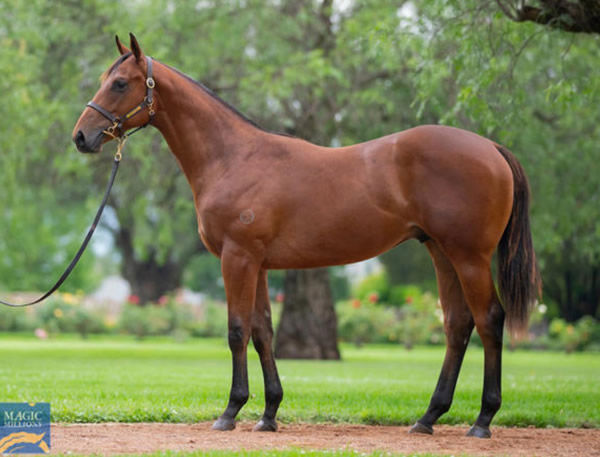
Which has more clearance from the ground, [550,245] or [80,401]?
[550,245]

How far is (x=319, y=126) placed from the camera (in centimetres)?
1650

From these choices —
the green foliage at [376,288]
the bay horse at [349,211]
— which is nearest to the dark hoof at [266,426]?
the bay horse at [349,211]

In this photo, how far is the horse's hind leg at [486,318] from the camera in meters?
6.16

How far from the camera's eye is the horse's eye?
20.7ft

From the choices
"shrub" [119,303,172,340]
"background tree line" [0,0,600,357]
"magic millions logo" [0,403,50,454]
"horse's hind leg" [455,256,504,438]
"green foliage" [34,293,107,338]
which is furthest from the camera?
"shrub" [119,303,172,340]

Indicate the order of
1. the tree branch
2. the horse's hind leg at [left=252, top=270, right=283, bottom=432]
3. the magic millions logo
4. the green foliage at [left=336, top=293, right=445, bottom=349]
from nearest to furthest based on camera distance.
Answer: the magic millions logo
the horse's hind leg at [left=252, top=270, right=283, bottom=432]
the tree branch
the green foliage at [left=336, top=293, right=445, bottom=349]

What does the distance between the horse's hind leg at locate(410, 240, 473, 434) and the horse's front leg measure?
4.85 feet

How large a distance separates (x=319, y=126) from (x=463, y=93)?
7.56 metres

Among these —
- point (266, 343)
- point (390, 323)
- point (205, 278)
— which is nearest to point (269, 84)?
point (266, 343)

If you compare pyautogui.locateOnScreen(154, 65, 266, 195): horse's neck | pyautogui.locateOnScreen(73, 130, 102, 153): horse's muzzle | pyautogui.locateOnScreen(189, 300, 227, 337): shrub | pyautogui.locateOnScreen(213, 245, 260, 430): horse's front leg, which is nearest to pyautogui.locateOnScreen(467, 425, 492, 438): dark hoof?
pyautogui.locateOnScreen(213, 245, 260, 430): horse's front leg

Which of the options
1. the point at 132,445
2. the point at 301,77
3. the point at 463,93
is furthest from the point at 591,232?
the point at 132,445

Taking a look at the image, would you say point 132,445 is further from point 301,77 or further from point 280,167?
point 301,77

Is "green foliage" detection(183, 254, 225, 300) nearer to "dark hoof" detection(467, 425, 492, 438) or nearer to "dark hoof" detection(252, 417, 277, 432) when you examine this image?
"dark hoof" detection(252, 417, 277, 432)

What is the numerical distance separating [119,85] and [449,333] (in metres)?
3.37
